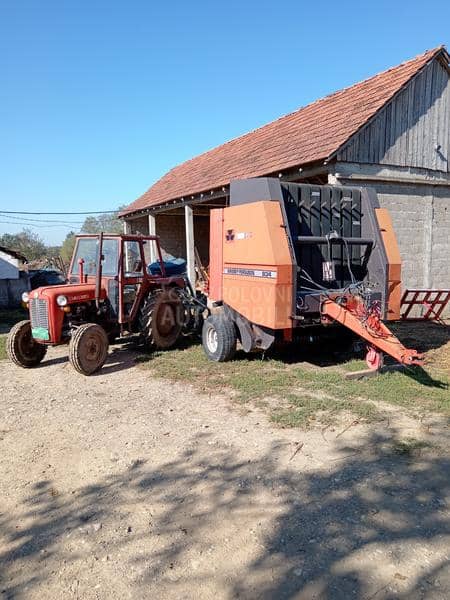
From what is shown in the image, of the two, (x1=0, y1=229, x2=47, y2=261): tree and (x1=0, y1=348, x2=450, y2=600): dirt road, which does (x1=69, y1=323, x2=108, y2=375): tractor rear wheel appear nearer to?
(x1=0, y1=348, x2=450, y2=600): dirt road

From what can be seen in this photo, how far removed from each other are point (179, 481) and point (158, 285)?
15.8ft

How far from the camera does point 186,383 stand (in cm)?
599

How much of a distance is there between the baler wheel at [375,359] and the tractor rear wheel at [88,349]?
3.70 meters

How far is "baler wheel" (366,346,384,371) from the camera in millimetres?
5758

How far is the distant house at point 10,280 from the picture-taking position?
16844mm

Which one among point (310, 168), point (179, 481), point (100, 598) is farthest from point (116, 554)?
point (310, 168)

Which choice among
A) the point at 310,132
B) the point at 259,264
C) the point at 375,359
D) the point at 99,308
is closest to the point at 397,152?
the point at 310,132

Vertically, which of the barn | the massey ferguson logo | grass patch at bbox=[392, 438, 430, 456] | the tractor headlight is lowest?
grass patch at bbox=[392, 438, 430, 456]

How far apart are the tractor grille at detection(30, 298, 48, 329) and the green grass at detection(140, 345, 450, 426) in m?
1.61

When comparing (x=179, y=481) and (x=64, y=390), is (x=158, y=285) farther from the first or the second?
(x=179, y=481)

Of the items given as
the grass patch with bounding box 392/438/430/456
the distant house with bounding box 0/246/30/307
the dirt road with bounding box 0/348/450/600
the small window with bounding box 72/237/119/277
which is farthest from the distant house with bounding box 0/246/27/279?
the grass patch with bounding box 392/438/430/456

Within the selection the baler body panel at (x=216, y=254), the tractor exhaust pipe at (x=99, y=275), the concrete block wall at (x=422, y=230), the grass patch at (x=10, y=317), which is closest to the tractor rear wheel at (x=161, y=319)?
the tractor exhaust pipe at (x=99, y=275)

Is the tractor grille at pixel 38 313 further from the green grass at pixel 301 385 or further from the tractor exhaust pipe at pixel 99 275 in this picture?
the green grass at pixel 301 385

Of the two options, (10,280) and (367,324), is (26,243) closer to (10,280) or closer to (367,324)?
(10,280)
